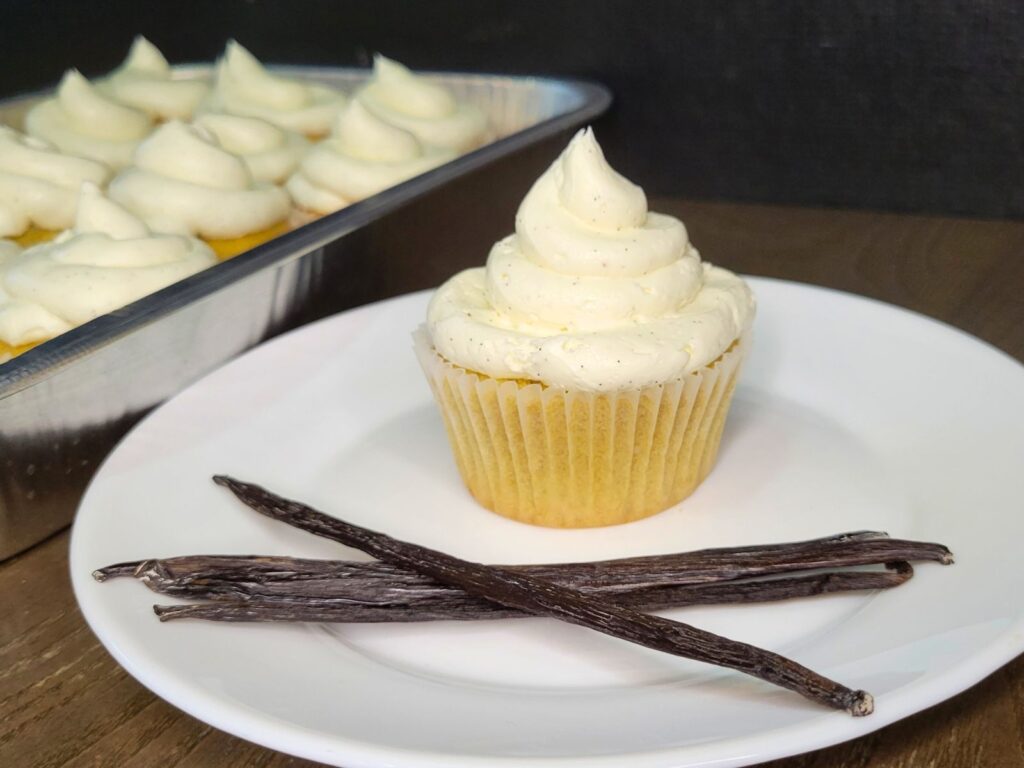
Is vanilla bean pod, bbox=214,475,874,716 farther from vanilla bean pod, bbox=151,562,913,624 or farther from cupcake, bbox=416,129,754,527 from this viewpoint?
cupcake, bbox=416,129,754,527

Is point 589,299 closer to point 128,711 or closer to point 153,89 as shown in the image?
point 128,711

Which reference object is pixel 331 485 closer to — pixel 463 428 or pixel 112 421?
pixel 463 428

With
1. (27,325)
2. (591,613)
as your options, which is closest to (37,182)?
(27,325)

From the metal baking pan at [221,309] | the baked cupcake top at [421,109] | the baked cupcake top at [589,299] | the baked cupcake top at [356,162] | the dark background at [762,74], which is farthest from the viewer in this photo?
the baked cupcake top at [421,109]

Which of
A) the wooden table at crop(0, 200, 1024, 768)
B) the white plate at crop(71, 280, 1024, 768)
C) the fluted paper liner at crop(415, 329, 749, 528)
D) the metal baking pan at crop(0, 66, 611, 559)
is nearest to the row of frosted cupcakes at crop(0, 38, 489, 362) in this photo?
the metal baking pan at crop(0, 66, 611, 559)

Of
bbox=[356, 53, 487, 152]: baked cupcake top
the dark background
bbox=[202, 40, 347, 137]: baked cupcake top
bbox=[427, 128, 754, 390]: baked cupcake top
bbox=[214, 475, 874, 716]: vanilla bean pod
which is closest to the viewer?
bbox=[214, 475, 874, 716]: vanilla bean pod

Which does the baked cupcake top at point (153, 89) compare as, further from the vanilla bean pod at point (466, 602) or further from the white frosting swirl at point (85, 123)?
the vanilla bean pod at point (466, 602)

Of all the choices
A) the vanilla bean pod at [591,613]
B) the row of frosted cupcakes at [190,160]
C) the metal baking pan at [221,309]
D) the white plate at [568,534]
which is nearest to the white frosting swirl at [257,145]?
the row of frosted cupcakes at [190,160]
